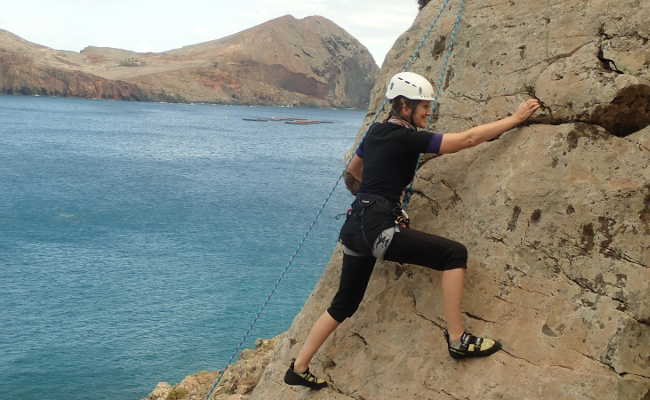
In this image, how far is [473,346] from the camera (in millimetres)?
5199

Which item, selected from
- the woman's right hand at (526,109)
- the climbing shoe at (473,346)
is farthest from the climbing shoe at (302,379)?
the woman's right hand at (526,109)

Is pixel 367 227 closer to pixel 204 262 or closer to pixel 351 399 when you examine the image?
pixel 351 399

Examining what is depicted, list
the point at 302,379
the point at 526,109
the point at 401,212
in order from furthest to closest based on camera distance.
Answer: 1. the point at 302,379
2. the point at 526,109
3. the point at 401,212

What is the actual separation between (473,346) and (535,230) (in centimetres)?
110

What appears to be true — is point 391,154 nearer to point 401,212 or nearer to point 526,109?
point 401,212

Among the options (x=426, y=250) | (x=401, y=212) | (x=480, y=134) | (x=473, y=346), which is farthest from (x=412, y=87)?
(x=473, y=346)

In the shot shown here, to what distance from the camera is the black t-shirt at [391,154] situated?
5047 mm

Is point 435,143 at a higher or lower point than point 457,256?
higher

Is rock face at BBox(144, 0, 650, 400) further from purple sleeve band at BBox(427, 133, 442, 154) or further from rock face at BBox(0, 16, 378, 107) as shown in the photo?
rock face at BBox(0, 16, 378, 107)

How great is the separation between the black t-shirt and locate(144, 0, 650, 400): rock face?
3.25 feet

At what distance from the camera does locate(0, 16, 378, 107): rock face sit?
149250 mm

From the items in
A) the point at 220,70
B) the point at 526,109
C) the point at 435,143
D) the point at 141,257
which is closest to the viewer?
the point at 435,143

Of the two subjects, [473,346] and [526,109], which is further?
[526,109]

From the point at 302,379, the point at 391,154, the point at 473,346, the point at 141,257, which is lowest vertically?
the point at 141,257
